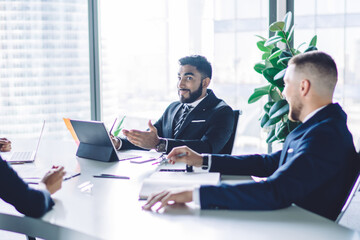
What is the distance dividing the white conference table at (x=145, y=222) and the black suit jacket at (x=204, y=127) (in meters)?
0.93

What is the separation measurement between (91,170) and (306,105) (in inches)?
43.7

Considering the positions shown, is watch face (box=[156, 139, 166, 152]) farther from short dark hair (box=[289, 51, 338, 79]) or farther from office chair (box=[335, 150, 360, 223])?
office chair (box=[335, 150, 360, 223])

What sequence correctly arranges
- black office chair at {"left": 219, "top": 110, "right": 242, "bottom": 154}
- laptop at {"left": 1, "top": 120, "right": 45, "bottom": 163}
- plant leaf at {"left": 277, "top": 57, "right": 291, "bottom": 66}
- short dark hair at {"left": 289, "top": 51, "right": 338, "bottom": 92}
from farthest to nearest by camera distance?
plant leaf at {"left": 277, "top": 57, "right": 291, "bottom": 66} < black office chair at {"left": 219, "top": 110, "right": 242, "bottom": 154} < laptop at {"left": 1, "top": 120, "right": 45, "bottom": 163} < short dark hair at {"left": 289, "top": 51, "right": 338, "bottom": 92}

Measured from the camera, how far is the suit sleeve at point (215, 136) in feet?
8.62

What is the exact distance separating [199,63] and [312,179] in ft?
6.06

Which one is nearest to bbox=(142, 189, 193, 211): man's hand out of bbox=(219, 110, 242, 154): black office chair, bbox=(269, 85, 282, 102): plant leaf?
bbox=(219, 110, 242, 154): black office chair

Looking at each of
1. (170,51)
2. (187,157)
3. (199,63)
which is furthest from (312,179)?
(170,51)

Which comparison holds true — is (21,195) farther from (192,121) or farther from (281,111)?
(281,111)

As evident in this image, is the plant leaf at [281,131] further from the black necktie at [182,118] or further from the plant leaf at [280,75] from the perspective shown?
the black necktie at [182,118]

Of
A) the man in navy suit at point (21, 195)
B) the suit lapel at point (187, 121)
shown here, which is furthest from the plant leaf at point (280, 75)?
the man in navy suit at point (21, 195)

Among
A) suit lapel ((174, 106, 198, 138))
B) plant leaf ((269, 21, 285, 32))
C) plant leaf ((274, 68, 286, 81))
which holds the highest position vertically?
plant leaf ((269, 21, 285, 32))

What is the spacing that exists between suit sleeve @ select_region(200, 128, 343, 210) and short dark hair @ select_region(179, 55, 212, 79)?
1729 mm

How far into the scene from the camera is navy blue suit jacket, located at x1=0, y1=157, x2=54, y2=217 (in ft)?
4.82

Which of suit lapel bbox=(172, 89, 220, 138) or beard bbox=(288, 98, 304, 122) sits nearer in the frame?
beard bbox=(288, 98, 304, 122)
